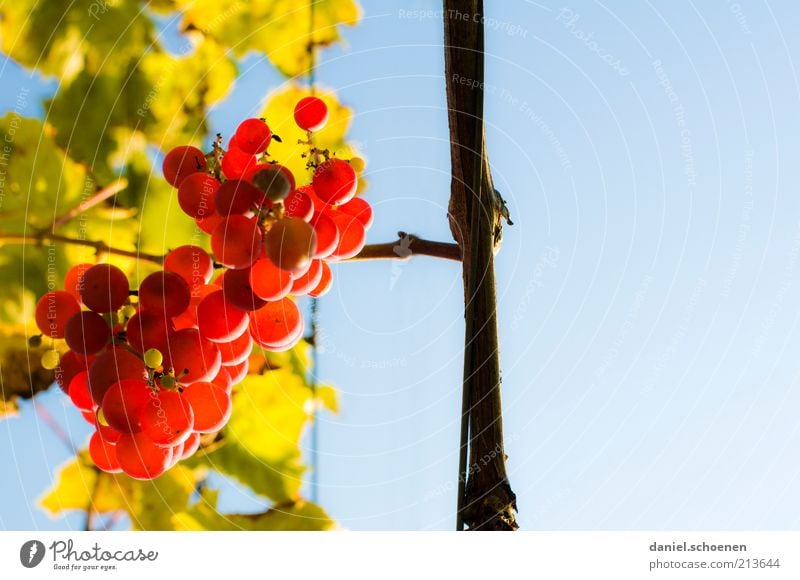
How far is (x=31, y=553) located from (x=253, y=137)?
0.36m

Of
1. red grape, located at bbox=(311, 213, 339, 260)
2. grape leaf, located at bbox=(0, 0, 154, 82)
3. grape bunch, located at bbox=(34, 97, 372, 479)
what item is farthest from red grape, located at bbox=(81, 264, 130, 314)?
grape leaf, located at bbox=(0, 0, 154, 82)

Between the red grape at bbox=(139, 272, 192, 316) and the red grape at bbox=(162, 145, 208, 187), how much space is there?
0.07 metres

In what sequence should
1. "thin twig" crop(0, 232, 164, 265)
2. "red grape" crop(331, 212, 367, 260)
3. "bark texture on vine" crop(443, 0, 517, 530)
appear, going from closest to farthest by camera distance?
"bark texture on vine" crop(443, 0, 517, 530) < "red grape" crop(331, 212, 367, 260) < "thin twig" crop(0, 232, 164, 265)

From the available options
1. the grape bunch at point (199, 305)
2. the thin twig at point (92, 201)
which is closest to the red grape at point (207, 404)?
the grape bunch at point (199, 305)

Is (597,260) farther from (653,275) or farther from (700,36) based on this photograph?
(700,36)

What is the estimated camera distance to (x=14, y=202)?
0.54 metres

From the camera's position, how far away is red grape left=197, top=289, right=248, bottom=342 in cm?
38

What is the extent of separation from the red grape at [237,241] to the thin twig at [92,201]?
208 mm

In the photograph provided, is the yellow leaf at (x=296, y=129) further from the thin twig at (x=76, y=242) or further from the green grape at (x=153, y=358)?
the green grape at (x=153, y=358)

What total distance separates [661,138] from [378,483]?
0.36 m

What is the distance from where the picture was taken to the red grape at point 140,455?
38 cm

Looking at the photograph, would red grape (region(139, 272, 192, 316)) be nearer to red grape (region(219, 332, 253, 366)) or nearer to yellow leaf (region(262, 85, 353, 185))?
red grape (region(219, 332, 253, 366))

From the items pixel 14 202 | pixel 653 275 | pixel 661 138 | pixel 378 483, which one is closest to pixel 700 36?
pixel 661 138

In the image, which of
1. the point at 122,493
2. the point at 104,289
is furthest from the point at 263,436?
the point at 104,289
